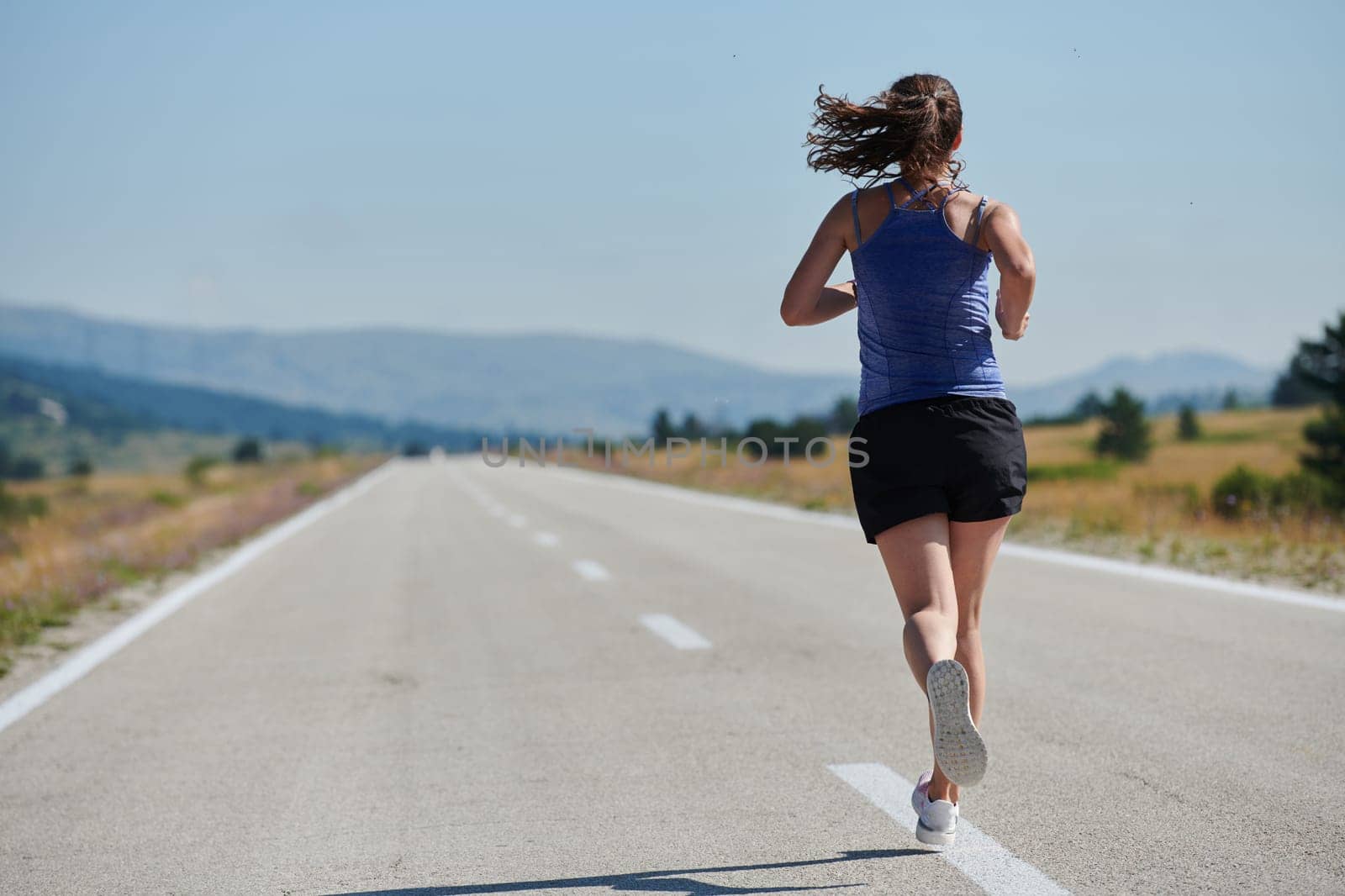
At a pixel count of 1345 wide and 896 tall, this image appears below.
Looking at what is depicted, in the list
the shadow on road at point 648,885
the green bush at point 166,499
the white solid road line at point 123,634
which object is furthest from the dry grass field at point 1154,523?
the green bush at point 166,499

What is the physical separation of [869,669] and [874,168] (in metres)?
4.17

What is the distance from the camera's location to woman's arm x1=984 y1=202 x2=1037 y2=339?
3.96 meters

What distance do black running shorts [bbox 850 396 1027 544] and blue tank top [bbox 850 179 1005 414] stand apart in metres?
0.05

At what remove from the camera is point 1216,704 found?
6.39m

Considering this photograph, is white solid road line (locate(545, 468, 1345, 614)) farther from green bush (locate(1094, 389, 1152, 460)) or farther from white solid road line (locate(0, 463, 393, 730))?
green bush (locate(1094, 389, 1152, 460))

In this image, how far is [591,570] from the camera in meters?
14.2

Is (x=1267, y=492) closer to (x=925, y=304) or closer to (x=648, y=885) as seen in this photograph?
(x=925, y=304)

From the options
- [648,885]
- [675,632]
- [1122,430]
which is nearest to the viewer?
[648,885]

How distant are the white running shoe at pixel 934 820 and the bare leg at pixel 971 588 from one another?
0.08 ft

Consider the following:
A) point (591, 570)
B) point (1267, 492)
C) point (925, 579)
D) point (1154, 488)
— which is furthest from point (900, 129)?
point (1154, 488)

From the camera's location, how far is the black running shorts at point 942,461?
13.1 ft

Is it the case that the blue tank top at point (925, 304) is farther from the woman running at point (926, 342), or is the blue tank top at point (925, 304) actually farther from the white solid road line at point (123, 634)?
the white solid road line at point (123, 634)

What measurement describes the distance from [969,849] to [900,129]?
2.10 m

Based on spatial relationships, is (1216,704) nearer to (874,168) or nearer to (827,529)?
(874,168)
